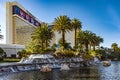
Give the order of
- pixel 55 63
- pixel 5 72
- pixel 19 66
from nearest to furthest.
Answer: pixel 5 72, pixel 19 66, pixel 55 63

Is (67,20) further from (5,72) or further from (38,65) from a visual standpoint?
(5,72)

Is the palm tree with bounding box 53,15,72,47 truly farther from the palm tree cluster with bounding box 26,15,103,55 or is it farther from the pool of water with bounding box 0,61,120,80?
the pool of water with bounding box 0,61,120,80

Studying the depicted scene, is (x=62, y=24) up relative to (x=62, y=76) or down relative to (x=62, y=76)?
up

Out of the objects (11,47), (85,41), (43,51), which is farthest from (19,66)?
(11,47)

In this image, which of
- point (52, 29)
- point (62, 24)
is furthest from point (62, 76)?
point (52, 29)

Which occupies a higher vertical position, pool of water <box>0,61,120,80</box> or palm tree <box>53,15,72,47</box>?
palm tree <box>53,15,72,47</box>

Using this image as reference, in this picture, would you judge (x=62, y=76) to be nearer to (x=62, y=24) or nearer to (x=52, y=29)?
(x=62, y=24)

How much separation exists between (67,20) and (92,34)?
42.9m

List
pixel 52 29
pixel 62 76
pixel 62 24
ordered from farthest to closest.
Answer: pixel 52 29 < pixel 62 24 < pixel 62 76

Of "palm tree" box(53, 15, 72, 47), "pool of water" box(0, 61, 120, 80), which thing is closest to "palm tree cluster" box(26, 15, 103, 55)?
"palm tree" box(53, 15, 72, 47)

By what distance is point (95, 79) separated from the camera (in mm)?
55875

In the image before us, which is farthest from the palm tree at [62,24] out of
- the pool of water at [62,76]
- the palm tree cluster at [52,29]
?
the pool of water at [62,76]

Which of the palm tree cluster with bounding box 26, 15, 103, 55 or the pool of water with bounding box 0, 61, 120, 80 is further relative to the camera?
the palm tree cluster with bounding box 26, 15, 103, 55

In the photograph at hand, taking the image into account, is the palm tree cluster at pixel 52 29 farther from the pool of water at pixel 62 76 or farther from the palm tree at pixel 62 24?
the pool of water at pixel 62 76
